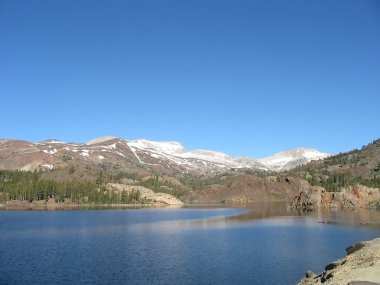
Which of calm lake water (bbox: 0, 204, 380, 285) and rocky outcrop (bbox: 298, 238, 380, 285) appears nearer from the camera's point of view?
rocky outcrop (bbox: 298, 238, 380, 285)

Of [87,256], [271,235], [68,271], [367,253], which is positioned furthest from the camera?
[271,235]

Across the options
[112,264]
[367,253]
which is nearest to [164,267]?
[112,264]

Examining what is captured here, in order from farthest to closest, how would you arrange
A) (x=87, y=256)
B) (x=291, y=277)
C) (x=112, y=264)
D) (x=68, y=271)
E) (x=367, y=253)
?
1. (x=87, y=256)
2. (x=112, y=264)
3. (x=68, y=271)
4. (x=291, y=277)
5. (x=367, y=253)

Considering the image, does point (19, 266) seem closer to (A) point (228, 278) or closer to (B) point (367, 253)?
(A) point (228, 278)

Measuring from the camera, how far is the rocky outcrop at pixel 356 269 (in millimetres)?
35525

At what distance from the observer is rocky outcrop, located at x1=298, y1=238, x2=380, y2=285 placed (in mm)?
35525

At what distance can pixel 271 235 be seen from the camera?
99.3 meters

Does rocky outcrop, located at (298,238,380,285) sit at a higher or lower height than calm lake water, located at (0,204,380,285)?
higher

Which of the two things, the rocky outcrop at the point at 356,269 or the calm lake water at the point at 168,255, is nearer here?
the rocky outcrop at the point at 356,269

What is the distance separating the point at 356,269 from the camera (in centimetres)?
4131

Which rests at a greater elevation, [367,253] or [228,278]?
[367,253]

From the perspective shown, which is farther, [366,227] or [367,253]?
[366,227]

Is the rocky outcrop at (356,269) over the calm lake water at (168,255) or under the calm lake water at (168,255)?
over

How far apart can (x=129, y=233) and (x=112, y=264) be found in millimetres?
43281
